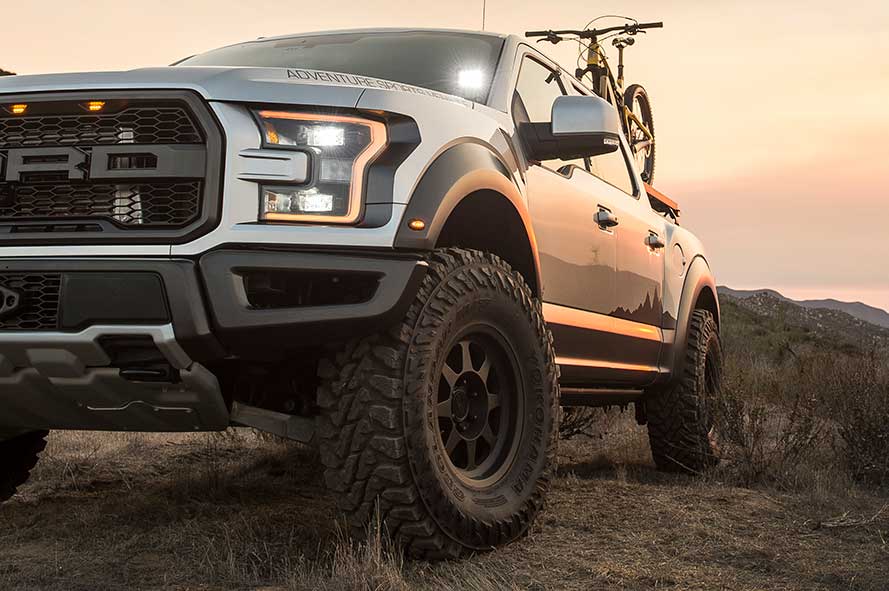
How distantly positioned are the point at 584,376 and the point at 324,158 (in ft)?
7.26

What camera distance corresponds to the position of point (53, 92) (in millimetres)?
3217

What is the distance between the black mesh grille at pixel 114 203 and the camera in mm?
3119

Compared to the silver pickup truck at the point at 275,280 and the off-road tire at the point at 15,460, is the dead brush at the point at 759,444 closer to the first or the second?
the silver pickup truck at the point at 275,280

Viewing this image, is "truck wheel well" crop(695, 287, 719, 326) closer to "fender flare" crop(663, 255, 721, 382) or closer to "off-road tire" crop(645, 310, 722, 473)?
"fender flare" crop(663, 255, 721, 382)

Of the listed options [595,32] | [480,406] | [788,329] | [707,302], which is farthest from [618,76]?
[788,329]

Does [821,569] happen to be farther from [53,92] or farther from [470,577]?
[53,92]

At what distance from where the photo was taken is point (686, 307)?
652cm

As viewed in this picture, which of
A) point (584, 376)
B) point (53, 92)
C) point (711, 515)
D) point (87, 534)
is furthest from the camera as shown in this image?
point (584, 376)

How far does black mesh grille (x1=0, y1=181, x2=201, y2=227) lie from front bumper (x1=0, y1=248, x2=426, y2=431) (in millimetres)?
154

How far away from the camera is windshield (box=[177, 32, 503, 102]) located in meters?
4.41

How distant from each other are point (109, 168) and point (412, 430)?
1204 mm

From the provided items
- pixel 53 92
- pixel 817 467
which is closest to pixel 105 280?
pixel 53 92

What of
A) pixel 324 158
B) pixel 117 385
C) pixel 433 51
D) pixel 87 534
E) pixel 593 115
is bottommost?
pixel 87 534

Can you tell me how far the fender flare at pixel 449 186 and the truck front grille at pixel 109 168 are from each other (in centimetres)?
61
